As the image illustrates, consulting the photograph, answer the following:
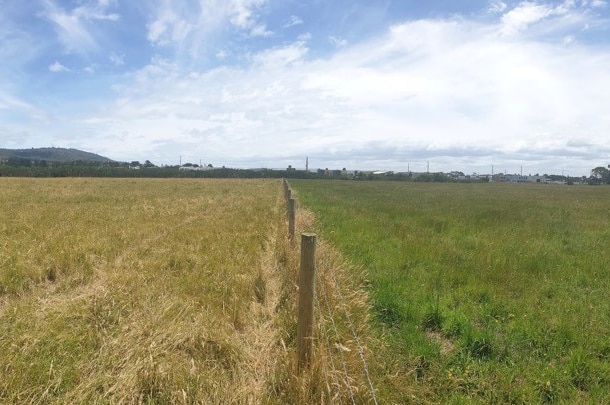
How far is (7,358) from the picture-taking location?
401 cm

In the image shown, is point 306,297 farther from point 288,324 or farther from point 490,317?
point 490,317

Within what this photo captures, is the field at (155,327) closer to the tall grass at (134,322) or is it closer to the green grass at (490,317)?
the tall grass at (134,322)

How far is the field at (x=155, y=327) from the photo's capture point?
3662 millimetres

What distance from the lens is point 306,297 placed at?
3.76 metres

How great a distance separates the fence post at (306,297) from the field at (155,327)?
0.18 meters

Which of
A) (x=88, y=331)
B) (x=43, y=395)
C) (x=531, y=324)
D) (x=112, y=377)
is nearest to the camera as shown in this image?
(x=43, y=395)

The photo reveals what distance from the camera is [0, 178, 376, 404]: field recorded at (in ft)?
12.0

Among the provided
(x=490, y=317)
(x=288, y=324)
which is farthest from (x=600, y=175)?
(x=288, y=324)

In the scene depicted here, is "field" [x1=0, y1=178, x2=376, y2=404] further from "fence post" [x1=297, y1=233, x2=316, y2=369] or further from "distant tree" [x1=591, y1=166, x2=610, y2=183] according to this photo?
"distant tree" [x1=591, y1=166, x2=610, y2=183]

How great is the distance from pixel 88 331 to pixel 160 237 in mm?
7247

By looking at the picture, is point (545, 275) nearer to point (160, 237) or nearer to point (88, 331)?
point (88, 331)

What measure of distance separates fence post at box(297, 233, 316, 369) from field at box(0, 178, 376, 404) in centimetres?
18

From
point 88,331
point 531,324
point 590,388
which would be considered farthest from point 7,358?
point 531,324

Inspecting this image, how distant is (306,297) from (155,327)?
7.21 feet
